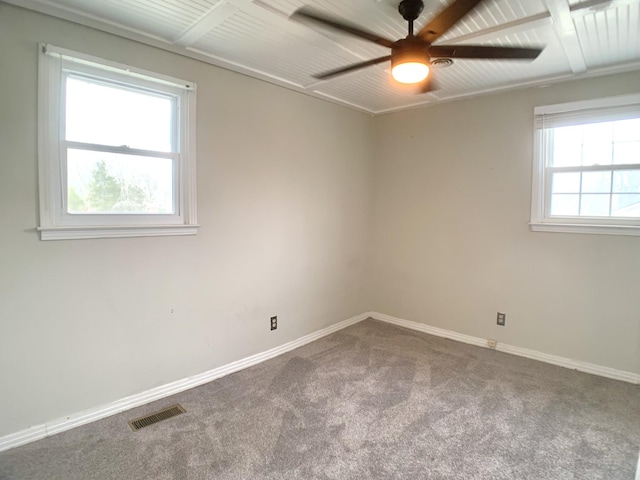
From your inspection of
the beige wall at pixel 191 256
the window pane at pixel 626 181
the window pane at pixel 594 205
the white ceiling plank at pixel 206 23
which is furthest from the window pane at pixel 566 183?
the white ceiling plank at pixel 206 23

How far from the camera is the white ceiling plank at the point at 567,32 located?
195cm

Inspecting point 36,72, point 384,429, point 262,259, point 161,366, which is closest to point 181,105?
point 36,72

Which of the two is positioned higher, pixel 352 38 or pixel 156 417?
pixel 352 38

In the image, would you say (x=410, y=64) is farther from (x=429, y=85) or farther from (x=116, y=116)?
(x=116, y=116)

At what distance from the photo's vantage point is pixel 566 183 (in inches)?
124

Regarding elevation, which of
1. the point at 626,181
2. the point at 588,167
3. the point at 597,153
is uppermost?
the point at 597,153

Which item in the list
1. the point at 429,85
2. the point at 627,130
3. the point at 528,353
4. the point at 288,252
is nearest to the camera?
the point at 627,130

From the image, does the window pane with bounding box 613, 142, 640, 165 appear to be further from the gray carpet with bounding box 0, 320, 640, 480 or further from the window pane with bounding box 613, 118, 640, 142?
the gray carpet with bounding box 0, 320, 640, 480

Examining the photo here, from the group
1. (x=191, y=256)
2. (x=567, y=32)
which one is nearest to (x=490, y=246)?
(x=567, y=32)

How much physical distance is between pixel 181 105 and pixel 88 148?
0.69 meters

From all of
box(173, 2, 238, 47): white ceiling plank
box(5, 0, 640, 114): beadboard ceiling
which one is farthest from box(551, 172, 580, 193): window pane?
box(173, 2, 238, 47): white ceiling plank

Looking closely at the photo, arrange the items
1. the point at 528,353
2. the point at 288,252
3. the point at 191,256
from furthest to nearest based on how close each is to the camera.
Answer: the point at 288,252, the point at 528,353, the point at 191,256

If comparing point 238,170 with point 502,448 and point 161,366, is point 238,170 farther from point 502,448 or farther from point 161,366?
point 502,448

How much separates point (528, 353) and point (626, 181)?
167cm
